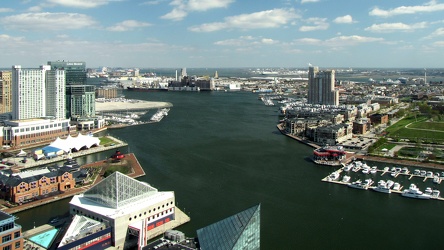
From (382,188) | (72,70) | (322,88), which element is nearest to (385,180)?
(382,188)

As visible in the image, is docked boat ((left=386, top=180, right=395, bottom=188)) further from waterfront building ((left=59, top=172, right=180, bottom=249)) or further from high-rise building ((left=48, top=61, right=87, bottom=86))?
high-rise building ((left=48, top=61, right=87, bottom=86))

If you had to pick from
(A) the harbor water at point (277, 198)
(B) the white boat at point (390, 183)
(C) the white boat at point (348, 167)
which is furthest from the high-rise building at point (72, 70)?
(B) the white boat at point (390, 183)

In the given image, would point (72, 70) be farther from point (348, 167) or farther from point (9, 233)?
point (9, 233)

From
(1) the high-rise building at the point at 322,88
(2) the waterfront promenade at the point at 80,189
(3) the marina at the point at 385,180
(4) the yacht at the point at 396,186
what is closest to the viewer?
(2) the waterfront promenade at the point at 80,189

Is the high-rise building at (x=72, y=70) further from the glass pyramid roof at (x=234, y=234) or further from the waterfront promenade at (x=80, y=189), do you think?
the glass pyramid roof at (x=234, y=234)

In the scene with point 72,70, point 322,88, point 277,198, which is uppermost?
point 72,70

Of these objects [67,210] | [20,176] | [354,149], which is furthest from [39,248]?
[354,149]

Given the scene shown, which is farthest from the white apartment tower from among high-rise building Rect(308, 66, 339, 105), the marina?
high-rise building Rect(308, 66, 339, 105)
